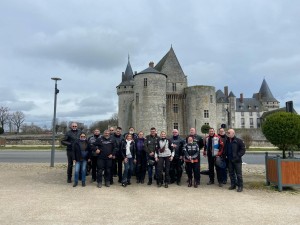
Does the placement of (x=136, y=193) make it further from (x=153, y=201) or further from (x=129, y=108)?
(x=129, y=108)

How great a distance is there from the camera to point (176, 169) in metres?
9.59

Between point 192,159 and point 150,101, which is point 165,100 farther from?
point 192,159

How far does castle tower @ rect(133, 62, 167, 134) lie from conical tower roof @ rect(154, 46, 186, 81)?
5768mm

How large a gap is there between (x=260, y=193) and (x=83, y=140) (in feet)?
18.6

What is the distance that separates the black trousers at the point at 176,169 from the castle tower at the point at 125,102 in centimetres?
4005

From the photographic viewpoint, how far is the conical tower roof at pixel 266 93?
283 ft

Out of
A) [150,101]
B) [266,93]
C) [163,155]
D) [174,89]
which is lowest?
[163,155]

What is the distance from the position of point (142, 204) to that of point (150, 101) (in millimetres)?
34352

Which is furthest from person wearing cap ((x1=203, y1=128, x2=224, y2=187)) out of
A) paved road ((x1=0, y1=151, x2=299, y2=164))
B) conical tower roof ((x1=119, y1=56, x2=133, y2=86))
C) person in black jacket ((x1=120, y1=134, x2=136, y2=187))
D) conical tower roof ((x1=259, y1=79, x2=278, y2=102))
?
conical tower roof ((x1=259, y1=79, x2=278, y2=102))

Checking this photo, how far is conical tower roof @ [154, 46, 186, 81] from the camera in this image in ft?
154

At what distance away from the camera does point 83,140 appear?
9258mm

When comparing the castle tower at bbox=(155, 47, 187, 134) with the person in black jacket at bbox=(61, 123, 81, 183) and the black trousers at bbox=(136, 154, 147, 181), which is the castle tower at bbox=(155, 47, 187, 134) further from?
the person in black jacket at bbox=(61, 123, 81, 183)

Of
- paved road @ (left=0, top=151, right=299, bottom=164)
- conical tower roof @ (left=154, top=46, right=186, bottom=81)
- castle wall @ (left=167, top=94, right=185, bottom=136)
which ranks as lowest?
paved road @ (left=0, top=151, right=299, bottom=164)

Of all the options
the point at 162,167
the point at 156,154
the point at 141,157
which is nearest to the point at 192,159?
the point at 162,167
